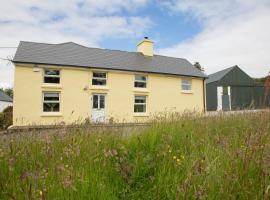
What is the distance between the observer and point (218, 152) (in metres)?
3.19

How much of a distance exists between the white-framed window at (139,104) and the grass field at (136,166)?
17.7 meters

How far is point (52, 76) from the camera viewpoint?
19.6m

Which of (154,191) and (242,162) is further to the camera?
(154,191)

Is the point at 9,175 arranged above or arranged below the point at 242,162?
below

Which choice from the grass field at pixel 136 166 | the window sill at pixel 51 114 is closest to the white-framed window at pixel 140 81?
the window sill at pixel 51 114

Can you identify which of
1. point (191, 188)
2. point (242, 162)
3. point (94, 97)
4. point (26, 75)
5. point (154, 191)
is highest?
point (26, 75)

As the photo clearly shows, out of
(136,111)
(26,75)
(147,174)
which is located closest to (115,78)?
(136,111)

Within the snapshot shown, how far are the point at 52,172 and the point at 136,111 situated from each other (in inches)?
763

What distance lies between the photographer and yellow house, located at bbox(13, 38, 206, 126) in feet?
61.3

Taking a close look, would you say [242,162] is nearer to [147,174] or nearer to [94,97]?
[147,174]

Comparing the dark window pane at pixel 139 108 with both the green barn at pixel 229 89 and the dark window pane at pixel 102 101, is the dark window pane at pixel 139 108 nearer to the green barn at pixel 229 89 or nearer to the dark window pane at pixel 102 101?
the dark window pane at pixel 102 101

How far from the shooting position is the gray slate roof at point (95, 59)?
65.7 feet

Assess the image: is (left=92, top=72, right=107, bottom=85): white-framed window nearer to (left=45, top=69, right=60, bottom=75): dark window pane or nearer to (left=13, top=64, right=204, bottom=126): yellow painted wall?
(left=13, top=64, right=204, bottom=126): yellow painted wall

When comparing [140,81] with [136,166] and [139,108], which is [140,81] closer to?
[139,108]
